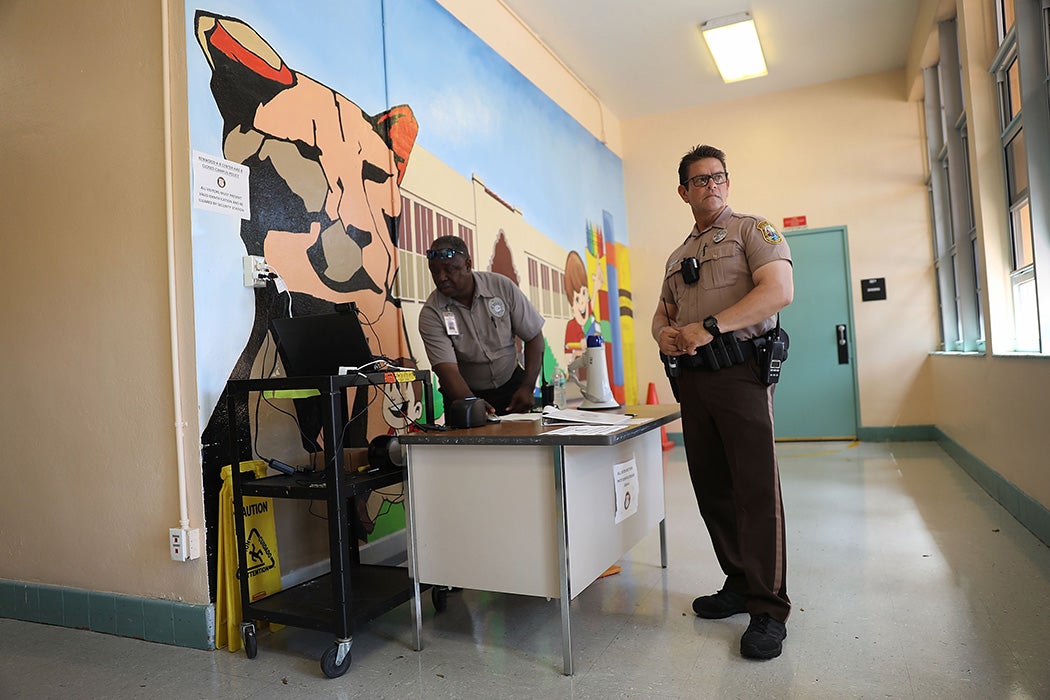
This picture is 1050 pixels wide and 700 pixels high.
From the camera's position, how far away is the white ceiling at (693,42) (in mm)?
5074

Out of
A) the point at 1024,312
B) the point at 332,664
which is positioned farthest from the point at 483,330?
the point at 1024,312

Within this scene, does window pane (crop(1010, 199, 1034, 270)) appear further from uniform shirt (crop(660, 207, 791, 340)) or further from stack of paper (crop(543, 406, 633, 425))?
stack of paper (crop(543, 406, 633, 425))

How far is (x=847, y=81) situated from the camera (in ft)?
21.5

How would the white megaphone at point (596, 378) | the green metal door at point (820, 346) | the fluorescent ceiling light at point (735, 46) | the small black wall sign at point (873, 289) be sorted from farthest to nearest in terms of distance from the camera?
the green metal door at point (820, 346) → the small black wall sign at point (873, 289) → the fluorescent ceiling light at point (735, 46) → the white megaphone at point (596, 378)

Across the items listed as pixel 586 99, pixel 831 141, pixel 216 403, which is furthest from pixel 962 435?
pixel 216 403

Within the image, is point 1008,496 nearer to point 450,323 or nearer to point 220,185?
point 450,323

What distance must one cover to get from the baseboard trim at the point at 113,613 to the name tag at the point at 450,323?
1.35m

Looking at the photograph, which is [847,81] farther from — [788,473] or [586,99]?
[788,473]

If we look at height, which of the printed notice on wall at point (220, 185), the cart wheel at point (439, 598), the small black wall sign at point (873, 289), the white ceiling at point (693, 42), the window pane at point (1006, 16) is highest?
the white ceiling at point (693, 42)

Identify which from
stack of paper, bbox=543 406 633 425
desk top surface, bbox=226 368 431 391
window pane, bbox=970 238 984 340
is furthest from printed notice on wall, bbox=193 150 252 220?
window pane, bbox=970 238 984 340

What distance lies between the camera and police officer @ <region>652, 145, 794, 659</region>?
6.99ft

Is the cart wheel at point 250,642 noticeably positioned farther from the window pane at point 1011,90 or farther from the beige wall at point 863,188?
the beige wall at point 863,188

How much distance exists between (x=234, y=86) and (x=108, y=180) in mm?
569

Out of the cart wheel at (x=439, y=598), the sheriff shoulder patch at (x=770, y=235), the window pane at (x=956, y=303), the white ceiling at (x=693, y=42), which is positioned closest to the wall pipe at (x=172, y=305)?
the cart wheel at (x=439, y=598)
